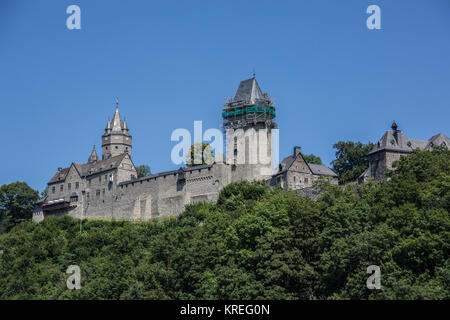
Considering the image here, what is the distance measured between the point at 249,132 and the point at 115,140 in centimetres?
2453

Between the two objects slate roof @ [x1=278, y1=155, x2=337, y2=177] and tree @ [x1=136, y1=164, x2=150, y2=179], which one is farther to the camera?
tree @ [x1=136, y1=164, x2=150, y2=179]

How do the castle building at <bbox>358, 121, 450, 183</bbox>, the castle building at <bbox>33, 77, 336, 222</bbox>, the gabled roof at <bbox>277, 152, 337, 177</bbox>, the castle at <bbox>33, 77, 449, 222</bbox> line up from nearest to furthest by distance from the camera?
the castle building at <bbox>358, 121, 450, 183</bbox>, the castle at <bbox>33, 77, 449, 222</bbox>, the gabled roof at <bbox>277, 152, 337, 177</bbox>, the castle building at <bbox>33, 77, 336, 222</bbox>

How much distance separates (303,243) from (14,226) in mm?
45698

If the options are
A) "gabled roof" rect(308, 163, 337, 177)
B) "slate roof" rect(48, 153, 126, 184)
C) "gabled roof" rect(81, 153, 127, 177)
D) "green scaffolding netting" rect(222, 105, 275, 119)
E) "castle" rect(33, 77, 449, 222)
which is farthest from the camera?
"slate roof" rect(48, 153, 126, 184)

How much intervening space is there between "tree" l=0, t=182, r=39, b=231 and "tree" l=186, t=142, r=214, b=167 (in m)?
20.1

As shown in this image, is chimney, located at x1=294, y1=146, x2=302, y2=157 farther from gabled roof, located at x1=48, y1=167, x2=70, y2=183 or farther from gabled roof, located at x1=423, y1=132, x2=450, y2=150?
gabled roof, located at x1=48, y1=167, x2=70, y2=183

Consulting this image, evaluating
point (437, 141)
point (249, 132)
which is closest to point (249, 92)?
point (249, 132)

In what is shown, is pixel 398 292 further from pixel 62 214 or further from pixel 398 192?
→ pixel 62 214

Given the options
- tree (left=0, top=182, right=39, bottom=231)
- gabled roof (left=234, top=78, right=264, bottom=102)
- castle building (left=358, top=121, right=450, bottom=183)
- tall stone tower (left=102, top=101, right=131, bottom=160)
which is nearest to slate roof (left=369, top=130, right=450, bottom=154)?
castle building (left=358, top=121, right=450, bottom=183)

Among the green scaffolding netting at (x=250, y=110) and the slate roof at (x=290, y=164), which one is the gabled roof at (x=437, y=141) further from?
the green scaffolding netting at (x=250, y=110)

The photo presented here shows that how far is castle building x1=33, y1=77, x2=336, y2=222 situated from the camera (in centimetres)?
6631

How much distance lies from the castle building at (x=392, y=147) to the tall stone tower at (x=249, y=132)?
11.1 m

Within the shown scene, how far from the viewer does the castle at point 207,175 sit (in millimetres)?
64750
